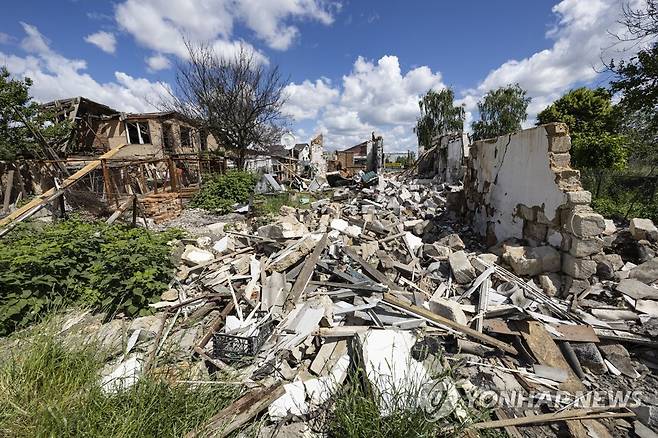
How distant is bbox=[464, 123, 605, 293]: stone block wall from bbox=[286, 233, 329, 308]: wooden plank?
3.26 metres

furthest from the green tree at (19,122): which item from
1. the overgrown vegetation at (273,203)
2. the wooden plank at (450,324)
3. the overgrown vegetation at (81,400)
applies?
the wooden plank at (450,324)

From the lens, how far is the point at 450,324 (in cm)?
316

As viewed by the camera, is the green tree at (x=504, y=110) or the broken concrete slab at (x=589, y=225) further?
the green tree at (x=504, y=110)

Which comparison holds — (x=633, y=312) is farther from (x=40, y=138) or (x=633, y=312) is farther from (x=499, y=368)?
(x=40, y=138)

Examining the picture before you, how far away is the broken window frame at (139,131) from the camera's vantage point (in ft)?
60.3

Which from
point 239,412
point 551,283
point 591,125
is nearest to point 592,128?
point 591,125

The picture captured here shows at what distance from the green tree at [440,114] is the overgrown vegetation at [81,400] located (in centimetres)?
3094

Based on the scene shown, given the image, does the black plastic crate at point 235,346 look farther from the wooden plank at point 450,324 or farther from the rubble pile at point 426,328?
the wooden plank at point 450,324

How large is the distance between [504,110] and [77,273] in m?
32.5

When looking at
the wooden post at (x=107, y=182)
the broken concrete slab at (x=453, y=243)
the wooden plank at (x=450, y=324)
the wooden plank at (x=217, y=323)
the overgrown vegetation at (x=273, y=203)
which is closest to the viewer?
the wooden plank at (x=450, y=324)

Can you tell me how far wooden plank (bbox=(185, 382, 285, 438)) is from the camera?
199cm

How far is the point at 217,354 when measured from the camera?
285 centimetres

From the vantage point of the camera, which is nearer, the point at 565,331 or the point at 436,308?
the point at 565,331

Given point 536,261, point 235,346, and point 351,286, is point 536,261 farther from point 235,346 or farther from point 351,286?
point 235,346
